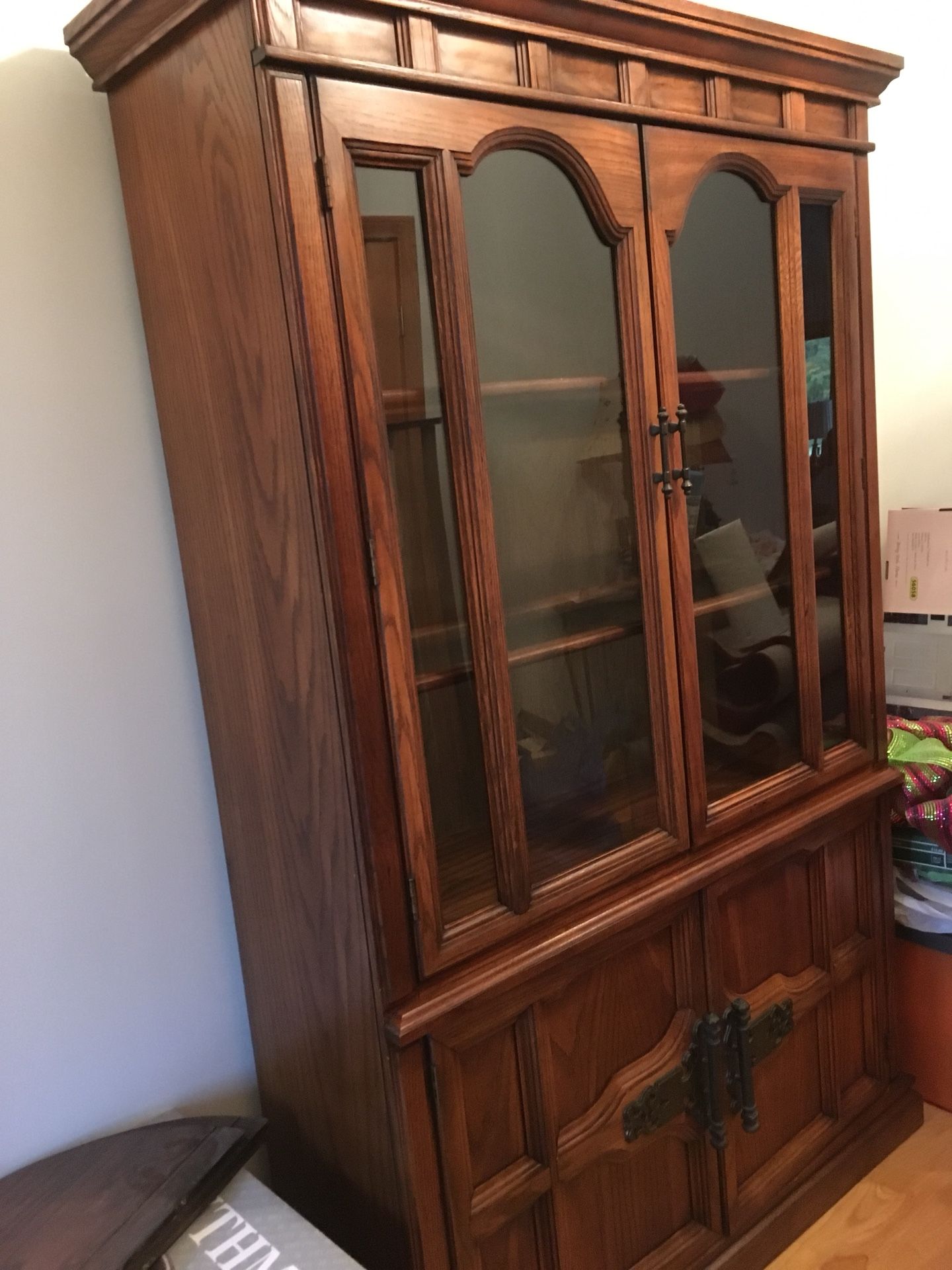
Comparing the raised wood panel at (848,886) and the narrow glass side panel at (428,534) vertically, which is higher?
the narrow glass side panel at (428,534)

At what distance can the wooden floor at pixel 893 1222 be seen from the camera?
153 centimetres

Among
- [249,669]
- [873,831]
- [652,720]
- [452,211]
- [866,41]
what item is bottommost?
[873,831]

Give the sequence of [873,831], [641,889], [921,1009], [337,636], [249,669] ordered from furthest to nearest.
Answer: [921,1009]
[873,831]
[641,889]
[249,669]
[337,636]

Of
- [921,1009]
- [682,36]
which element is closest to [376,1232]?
[921,1009]

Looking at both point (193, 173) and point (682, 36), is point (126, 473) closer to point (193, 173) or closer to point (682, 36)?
point (193, 173)

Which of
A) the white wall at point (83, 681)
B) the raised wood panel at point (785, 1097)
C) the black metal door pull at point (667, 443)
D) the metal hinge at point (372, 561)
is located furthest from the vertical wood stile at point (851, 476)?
the white wall at point (83, 681)

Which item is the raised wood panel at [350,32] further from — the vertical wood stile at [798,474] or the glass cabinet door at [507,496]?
the vertical wood stile at [798,474]

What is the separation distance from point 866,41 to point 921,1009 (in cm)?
203

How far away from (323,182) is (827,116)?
3.01 feet

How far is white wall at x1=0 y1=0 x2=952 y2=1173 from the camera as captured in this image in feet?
3.87

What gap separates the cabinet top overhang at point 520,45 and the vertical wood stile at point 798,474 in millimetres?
165

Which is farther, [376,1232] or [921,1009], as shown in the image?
[921,1009]

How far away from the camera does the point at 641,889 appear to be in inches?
51.2

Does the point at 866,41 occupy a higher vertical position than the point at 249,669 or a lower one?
higher
